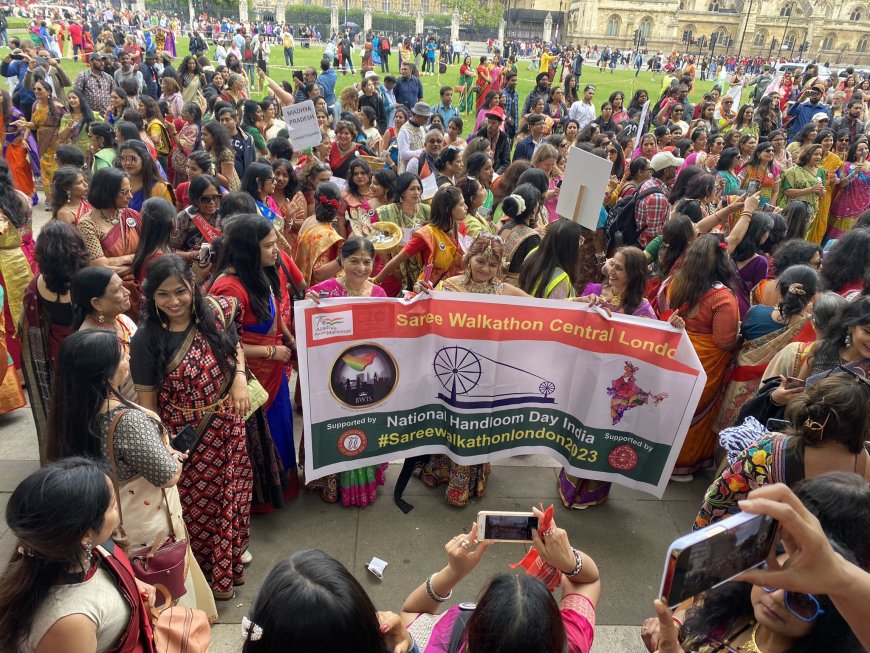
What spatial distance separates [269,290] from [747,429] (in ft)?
8.43

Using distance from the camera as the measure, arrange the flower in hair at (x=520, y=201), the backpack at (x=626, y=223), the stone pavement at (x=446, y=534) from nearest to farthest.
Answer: the stone pavement at (x=446, y=534) < the flower in hair at (x=520, y=201) < the backpack at (x=626, y=223)

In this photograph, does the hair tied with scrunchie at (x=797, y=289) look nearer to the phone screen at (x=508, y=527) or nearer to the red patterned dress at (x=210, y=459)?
the phone screen at (x=508, y=527)

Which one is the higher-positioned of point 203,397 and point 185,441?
point 203,397

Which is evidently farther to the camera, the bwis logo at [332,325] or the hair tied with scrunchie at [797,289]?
the hair tied with scrunchie at [797,289]

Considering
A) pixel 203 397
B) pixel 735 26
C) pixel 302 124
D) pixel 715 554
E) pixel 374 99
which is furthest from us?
pixel 735 26

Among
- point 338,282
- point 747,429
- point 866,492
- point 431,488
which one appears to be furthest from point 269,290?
point 866,492

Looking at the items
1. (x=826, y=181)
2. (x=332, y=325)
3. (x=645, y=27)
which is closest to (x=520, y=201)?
(x=332, y=325)

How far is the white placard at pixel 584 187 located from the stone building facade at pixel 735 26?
6748cm

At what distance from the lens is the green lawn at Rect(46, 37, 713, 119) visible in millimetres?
24141

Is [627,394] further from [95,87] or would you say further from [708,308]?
[95,87]

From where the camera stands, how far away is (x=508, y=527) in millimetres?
1811

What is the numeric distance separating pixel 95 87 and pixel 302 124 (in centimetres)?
569

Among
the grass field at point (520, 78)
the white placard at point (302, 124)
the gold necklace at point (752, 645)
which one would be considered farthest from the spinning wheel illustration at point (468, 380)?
the grass field at point (520, 78)

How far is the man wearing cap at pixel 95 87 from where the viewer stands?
1002 centimetres
